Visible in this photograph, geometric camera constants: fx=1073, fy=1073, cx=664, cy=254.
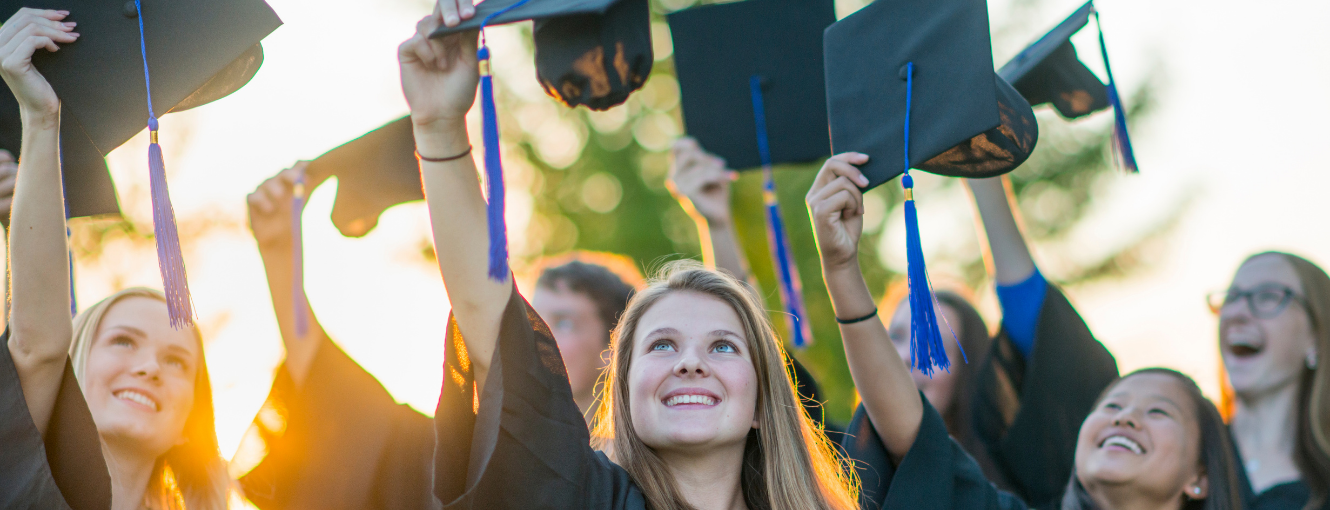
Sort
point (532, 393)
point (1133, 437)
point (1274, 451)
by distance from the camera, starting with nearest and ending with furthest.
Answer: point (532, 393) → point (1133, 437) → point (1274, 451)

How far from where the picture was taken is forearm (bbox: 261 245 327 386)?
3.23 metres

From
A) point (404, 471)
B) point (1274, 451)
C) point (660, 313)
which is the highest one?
point (660, 313)

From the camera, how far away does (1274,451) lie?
12.4 ft

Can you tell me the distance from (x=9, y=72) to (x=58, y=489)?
3.06ft

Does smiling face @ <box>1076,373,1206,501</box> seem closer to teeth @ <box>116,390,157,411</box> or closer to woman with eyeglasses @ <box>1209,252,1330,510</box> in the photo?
woman with eyeglasses @ <box>1209,252,1330,510</box>

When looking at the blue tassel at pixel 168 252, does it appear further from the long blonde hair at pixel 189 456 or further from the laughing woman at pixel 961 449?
the laughing woman at pixel 961 449

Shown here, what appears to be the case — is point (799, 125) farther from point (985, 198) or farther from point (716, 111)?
point (985, 198)

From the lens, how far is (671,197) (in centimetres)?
1162

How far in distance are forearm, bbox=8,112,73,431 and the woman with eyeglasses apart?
11.7 feet

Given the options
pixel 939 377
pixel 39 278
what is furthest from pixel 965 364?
pixel 39 278

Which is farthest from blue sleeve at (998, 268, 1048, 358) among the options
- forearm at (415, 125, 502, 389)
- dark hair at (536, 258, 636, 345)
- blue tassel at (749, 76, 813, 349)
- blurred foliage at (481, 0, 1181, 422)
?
blurred foliage at (481, 0, 1181, 422)

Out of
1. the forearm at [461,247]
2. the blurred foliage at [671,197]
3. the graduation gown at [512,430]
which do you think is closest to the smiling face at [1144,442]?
the graduation gown at [512,430]

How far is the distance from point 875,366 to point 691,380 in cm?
52

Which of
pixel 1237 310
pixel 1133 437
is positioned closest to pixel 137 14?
pixel 1133 437
